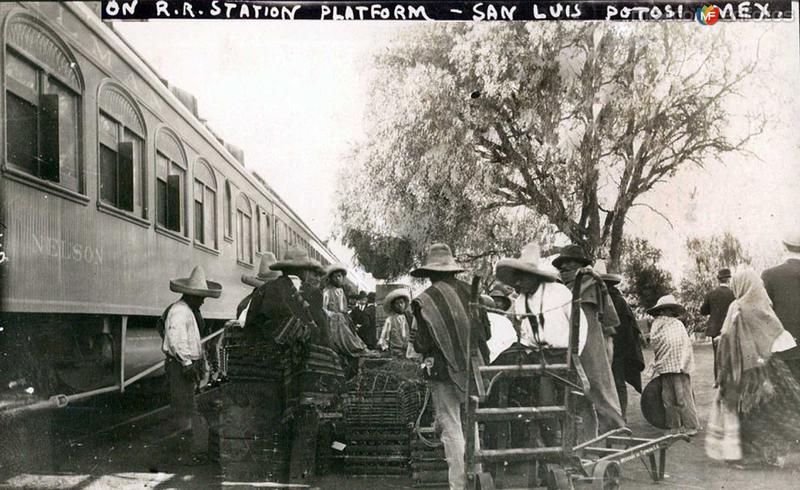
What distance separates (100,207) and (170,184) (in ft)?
2.93

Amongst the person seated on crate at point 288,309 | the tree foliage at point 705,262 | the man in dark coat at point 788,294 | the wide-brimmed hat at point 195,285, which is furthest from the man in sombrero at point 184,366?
the man in dark coat at point 788,294

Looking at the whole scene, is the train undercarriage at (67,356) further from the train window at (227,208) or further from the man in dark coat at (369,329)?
the man in dark coat at (369,329)

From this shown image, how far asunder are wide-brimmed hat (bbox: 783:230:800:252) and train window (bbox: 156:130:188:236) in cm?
499

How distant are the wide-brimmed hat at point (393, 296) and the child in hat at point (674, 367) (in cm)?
209

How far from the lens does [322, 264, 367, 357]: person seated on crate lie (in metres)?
6.04

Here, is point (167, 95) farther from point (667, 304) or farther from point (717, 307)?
point (717, 307)

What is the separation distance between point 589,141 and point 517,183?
2.28 ft

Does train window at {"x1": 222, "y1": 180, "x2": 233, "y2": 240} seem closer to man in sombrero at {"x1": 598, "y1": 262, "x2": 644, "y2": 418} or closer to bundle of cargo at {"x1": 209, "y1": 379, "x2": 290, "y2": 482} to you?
bundle of cargo at {"x1": 209, "y1": 379, "x2": 290, "y2": 482}

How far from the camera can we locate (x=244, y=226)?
6.28 m

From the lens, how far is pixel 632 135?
227 inches

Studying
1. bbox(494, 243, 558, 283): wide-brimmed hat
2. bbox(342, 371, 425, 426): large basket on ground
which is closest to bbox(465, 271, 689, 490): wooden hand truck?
bbox(494, 243, 558, 283): wide-brimmed hat

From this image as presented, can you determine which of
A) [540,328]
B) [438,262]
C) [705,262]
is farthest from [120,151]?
[705,262]


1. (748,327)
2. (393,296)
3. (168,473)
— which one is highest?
(393,296)

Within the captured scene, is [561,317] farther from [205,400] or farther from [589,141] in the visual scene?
[205,400]
